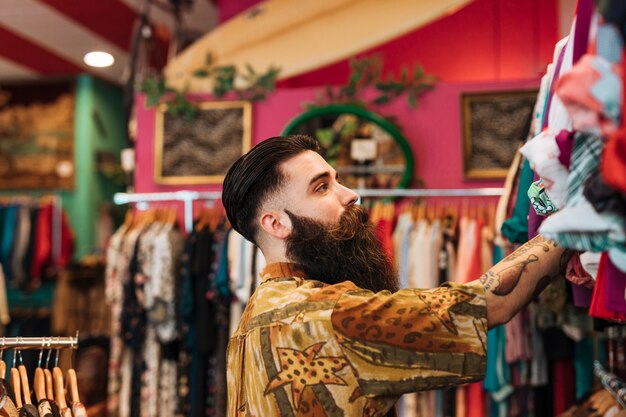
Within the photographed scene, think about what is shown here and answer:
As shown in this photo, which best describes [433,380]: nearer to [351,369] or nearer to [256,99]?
[351,369]

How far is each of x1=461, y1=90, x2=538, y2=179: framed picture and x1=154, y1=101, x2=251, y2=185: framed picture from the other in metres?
1.44

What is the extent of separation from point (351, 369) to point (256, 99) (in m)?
3.29

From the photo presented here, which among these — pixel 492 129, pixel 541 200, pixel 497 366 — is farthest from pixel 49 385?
pixel 492 129

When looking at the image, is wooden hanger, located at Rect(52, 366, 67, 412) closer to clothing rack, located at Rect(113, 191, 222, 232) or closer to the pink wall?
clothing rack, located at Rect(113, 191, 222, 232)

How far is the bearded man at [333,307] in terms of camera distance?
4.59ft

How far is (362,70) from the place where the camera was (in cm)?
436

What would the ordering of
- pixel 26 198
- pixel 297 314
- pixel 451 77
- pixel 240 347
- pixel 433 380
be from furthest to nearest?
pixel 26 198 < pixel 451 77 < pixel 240 347 < pixel 297 314 < pixel 433 380

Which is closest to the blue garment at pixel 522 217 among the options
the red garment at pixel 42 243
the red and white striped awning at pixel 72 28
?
the red and white striped awning at pixel 72 28

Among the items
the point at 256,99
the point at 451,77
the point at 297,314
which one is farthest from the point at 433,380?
the point at 451,77

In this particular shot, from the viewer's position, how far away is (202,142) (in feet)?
15.1

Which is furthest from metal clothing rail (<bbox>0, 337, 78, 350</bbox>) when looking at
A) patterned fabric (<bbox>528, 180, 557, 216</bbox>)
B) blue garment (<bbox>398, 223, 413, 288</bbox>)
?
blue garment (<bbox>398, 223, 413, 288</bbox>)

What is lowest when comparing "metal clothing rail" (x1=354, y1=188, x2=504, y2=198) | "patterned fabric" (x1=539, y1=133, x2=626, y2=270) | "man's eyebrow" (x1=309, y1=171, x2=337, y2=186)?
"patterned fabric" (x1=539, y1=133, x2=626, y2=270)

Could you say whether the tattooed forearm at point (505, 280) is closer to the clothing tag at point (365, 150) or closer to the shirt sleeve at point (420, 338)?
the shirt sleeve at point (420, 338)

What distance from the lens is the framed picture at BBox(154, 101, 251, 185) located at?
4547mm
